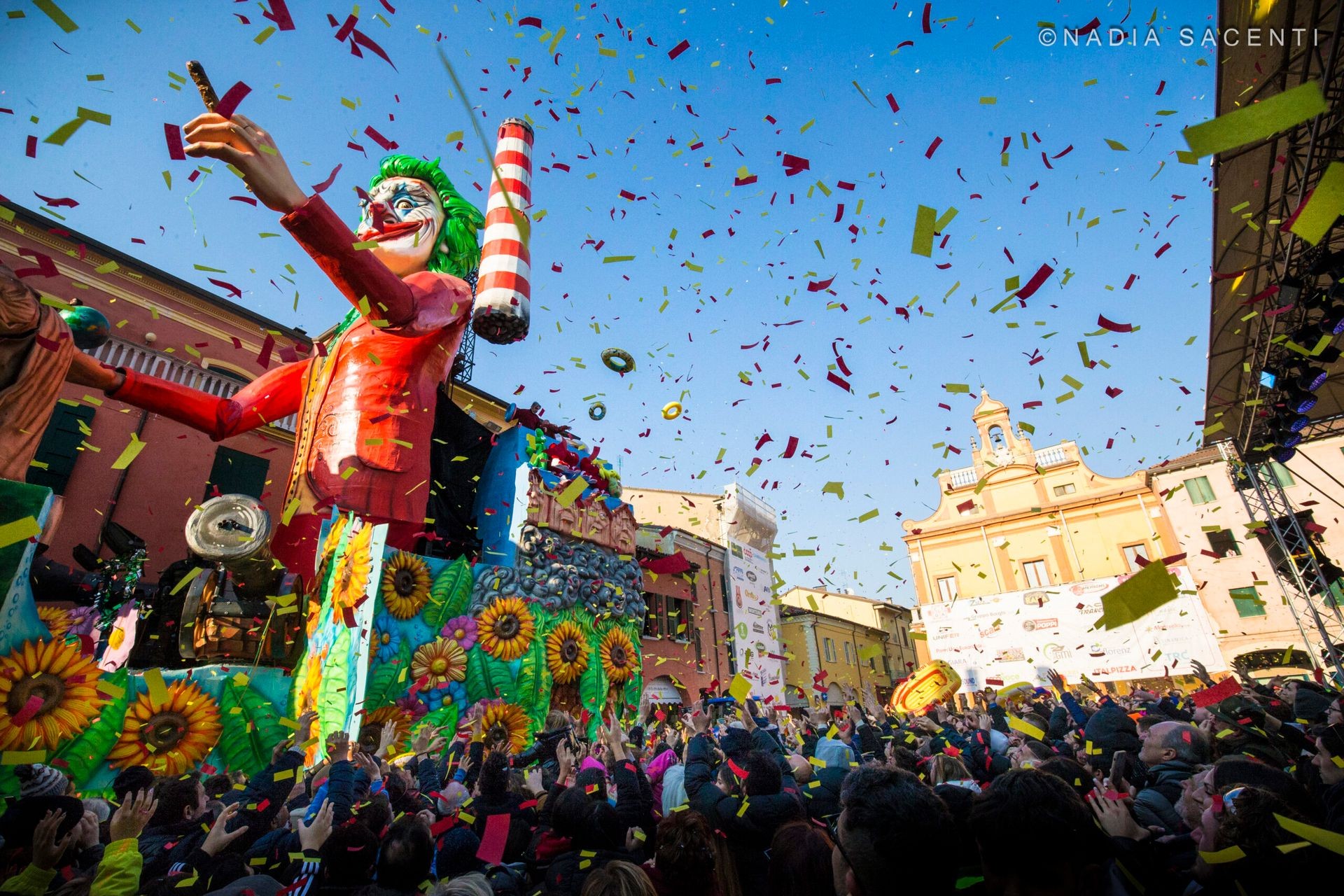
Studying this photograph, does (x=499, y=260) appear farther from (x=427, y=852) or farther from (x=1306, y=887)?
(x=1306, y=887)

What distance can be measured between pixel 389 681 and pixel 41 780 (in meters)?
5.13

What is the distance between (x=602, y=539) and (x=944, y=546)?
21.3 m

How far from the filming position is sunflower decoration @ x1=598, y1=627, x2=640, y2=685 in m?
11.0

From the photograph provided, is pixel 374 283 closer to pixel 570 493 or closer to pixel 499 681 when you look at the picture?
pixel 570 493

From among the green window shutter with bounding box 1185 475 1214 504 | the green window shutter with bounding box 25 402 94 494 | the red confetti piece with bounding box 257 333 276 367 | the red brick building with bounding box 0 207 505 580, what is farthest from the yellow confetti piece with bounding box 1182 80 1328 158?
the green window shutter with bounding box 1185 475 1214 504

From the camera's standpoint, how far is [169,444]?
1105 centimetres

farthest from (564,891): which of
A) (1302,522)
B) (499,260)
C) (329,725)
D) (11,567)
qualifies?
(1302,522)

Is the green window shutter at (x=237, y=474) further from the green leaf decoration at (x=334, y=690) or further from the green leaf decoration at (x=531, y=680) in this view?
the green leaf decoration at (x=531, y=680)

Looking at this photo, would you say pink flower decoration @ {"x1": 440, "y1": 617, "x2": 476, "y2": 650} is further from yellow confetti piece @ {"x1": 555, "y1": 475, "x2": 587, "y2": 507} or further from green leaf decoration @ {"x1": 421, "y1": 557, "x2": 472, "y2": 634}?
yellow confetti piece @ {"x1": 555, "y1": 475, "x2": 587, "y2": 507}

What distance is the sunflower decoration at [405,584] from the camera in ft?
26.8

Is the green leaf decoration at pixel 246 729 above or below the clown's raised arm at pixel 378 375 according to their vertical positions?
below

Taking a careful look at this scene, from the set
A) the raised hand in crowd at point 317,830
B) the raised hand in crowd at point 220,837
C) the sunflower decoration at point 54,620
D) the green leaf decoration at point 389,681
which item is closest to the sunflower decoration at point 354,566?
the green leaf decoration at point 389,681

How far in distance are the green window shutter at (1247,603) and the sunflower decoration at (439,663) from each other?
2542 cm

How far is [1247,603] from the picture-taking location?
71.3ft
